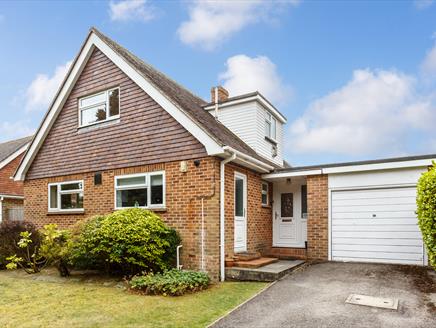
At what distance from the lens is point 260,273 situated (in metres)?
8.23

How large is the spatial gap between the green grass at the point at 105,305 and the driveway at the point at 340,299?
55 cm

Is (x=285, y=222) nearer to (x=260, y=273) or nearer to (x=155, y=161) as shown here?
(x=260, y=273)

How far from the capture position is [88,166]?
11.8m

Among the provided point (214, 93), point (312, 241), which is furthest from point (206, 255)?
point (214, 93)

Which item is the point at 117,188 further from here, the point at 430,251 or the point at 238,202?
the point at 430,251

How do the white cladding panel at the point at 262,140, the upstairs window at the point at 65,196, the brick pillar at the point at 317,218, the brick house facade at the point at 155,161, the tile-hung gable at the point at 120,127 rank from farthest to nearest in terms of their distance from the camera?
1. the white cladding panel at the point at 262,140
2. the upstairs window at the point at 65,196
3. the brick pillar at the point at 317,218
4. the tile-hung gable at the point at 120,127
5. the brick house facade at the point at 155,161

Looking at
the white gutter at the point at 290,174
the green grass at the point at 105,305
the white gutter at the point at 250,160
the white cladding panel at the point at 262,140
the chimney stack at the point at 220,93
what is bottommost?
the green grass at the point at 105,305

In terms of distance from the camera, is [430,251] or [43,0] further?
[43,0]

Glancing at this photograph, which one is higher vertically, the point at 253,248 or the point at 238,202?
the point at 238,202

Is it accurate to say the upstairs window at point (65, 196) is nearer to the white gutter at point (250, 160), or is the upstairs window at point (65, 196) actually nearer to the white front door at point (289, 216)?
the white gutter at point (250, 160)

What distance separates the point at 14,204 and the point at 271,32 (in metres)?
17.6

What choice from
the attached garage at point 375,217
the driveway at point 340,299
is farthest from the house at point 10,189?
the attached garage at point 375,217

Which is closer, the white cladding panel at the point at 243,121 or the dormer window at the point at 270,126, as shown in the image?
the white cladding panel at the point at 243,121

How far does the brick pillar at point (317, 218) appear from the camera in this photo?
33.6ft
